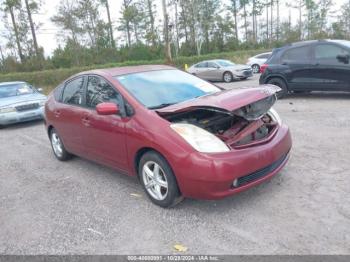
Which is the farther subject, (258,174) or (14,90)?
(14,90)

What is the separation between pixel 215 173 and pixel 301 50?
24.7 ft

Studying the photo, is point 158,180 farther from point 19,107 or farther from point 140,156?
point 19,107

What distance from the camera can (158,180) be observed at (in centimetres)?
384

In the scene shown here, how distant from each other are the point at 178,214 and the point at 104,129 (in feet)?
4.88

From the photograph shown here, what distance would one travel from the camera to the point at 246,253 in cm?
296

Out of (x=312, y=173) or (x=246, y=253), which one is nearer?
(x=246, y=253)

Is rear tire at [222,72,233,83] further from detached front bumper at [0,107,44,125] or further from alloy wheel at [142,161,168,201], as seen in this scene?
alloy wheel at [142,161,168,201]

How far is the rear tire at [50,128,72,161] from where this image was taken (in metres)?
5.91

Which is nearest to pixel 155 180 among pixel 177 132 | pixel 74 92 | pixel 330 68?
pixel 177 132

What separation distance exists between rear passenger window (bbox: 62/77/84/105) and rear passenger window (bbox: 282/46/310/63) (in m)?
6.68

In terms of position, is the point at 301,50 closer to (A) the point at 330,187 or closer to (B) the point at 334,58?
(B) the point at 334,58

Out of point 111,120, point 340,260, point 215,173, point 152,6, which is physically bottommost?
point 340,260

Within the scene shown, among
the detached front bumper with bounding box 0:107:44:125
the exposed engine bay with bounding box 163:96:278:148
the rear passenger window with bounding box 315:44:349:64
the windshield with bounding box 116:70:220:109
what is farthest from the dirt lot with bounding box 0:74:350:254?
the detached front bumper with bounding box 0:107:44:125

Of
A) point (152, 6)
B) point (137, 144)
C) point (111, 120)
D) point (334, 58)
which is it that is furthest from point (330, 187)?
point (152, 6)
